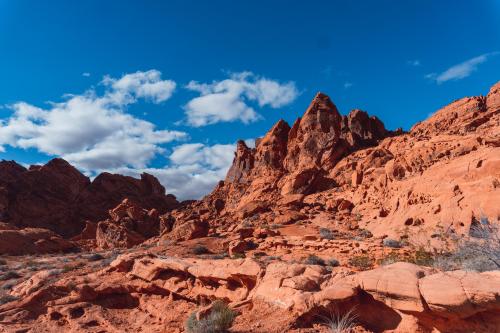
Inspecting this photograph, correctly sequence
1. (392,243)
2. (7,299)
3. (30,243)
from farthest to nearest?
(30,243) < (392,243) < (7,299)

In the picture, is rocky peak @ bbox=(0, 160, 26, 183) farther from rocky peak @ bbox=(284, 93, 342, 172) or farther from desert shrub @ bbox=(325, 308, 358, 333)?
desert shrub @ bbox=(325, 308, 358, 333)

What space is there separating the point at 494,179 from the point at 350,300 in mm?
14440

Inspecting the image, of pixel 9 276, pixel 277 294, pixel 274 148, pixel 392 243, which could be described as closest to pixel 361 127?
pixel 274 148

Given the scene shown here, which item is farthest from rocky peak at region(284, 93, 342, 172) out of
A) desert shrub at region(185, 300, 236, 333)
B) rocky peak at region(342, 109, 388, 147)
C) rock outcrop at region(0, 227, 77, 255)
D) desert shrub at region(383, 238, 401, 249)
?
desert shrub at region(185, 300, 236, 333)

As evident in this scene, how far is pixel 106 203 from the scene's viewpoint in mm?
71188

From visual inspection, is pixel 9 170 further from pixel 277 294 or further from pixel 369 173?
pixel 277 294

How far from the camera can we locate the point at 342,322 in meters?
6.50

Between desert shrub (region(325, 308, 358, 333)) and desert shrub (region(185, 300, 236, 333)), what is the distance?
6.64ft

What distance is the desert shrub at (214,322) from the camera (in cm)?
742

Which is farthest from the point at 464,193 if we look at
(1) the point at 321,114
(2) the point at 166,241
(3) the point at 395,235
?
(1) the point at 321,114

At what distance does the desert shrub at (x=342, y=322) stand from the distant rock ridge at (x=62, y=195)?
64.1 meters

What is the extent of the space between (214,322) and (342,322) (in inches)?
102

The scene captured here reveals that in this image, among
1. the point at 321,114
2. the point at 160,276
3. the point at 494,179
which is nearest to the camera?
the point at 160,276

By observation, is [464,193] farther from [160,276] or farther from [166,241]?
[166,241]
